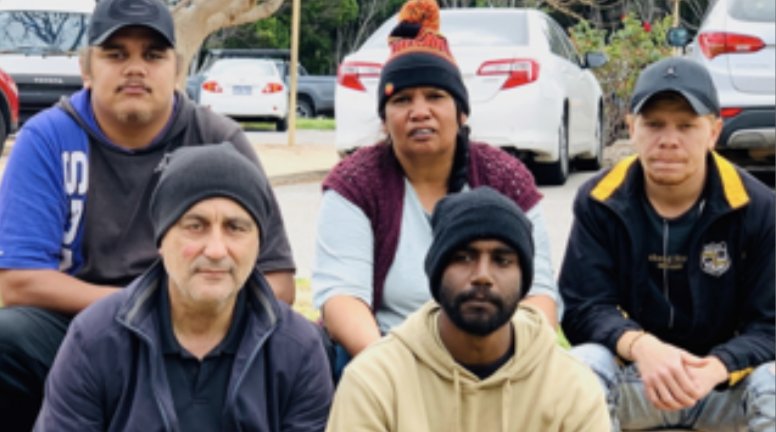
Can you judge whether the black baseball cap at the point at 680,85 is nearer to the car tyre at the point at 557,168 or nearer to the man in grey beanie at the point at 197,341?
the man in grey beanie at the point at 197,341

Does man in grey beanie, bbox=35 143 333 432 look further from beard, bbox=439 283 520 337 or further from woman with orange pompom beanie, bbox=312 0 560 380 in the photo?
woman with orange pompom beanie, bbox=312 0 560 380

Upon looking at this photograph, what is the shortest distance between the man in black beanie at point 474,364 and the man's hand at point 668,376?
1.88 ft

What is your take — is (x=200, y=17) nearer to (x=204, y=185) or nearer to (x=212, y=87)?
(x=204, y=185)

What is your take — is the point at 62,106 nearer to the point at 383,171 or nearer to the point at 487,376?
the point at 383,171

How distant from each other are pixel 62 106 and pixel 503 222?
67.2 inches

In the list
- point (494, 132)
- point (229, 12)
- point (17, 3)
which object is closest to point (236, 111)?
point (17, 3)

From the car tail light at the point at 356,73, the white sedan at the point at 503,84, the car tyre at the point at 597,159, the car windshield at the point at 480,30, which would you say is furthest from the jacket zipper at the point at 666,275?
the car tyre at the point at 597,159

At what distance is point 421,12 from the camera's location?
13.9 feet

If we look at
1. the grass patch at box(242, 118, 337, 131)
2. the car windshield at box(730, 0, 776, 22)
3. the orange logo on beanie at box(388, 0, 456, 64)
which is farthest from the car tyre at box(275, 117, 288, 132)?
the orange logo on beanie at box(388, 0, 456, 64)

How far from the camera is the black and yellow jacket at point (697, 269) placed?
4.05 m

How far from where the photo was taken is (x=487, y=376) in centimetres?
327

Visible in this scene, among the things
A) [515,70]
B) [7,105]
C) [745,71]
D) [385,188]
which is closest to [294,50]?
[7,105]

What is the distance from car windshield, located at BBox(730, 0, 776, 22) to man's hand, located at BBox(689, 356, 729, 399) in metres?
5.75

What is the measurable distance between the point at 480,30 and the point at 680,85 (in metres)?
6.99
